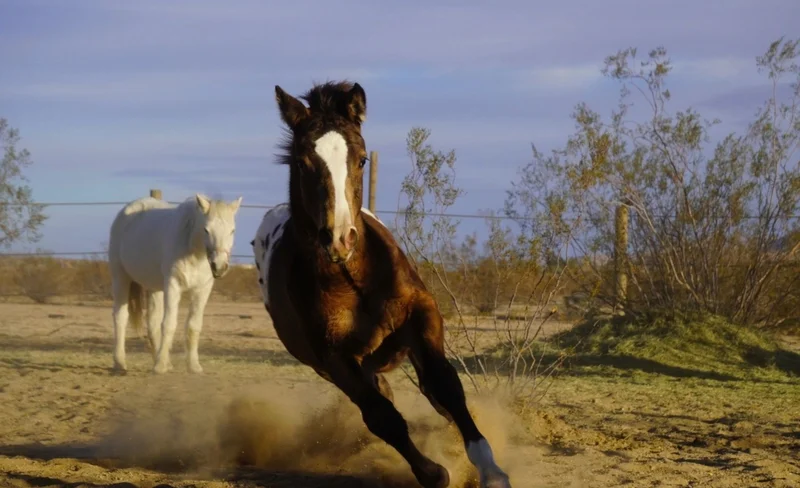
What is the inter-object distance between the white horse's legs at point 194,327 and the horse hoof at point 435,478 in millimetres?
6160

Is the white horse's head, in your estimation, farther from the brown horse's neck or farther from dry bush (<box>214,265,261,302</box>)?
dry bush (<box>214,265,261,302</box>)

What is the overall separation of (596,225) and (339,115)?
7.32 metres

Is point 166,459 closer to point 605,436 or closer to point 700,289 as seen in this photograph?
point 605,436

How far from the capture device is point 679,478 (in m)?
4.66

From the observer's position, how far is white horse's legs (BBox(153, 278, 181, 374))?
9.74m

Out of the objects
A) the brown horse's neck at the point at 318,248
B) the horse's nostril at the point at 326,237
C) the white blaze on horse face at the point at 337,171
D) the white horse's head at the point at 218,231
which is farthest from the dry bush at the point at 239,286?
the horse's nostril at the point at 326,237

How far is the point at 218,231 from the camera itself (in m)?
9.67

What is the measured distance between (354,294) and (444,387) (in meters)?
0.64

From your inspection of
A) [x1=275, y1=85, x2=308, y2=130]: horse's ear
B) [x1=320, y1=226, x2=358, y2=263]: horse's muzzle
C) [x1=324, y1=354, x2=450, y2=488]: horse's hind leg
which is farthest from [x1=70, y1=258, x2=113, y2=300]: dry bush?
[x1=320, y1=226, x2=358, y2=263]: horse's muzzle

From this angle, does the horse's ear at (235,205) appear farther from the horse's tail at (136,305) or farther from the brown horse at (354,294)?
the brown horse at (354,294)

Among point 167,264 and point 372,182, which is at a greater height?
point 372,182

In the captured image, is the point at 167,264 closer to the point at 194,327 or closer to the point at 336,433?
the point at 194,327

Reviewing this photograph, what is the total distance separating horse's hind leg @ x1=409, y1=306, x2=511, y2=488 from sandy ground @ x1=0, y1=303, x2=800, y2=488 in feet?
1.33

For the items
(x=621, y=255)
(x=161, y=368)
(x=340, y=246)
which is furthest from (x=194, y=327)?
(x=340, y=246)
